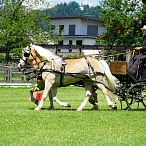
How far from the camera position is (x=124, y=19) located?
152 ft

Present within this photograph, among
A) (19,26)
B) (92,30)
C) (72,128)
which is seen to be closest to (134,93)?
(72,128)

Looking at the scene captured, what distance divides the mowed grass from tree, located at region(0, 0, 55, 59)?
40.2 meters

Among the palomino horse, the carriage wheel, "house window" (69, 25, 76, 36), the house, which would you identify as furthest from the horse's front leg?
"house window" (69, 25, 76, 36)

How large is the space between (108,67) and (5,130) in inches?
224

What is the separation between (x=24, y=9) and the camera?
56.6 metres

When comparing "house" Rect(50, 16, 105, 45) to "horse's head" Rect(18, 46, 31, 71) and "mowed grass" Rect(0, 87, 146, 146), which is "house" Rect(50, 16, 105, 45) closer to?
"horse's head" Rect(18, 46, 31, 71)

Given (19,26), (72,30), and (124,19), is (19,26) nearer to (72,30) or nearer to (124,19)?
(124,19)

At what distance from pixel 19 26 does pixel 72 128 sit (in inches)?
1720

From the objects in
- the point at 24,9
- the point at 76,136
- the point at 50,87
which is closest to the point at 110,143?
the point at 76,136

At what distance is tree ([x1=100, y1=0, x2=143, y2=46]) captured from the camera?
46.2m

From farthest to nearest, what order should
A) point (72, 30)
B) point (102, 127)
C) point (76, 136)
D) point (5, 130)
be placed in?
point (72, 30) < point (102, 127) < point (5, 130) < point (76, 136)

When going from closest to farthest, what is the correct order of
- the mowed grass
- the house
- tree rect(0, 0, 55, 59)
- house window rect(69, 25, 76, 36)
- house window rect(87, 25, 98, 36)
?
the mowed grass, tree rect(0, 0, 55, 59), the house, house window rect(69, 25, 76, 36), house window rect(87, 25, 98, 36)

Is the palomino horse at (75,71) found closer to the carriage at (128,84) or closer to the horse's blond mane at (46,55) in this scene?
the horse's blond mane at (46,55)

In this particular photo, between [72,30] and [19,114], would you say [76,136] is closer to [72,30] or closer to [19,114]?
[19,114]
